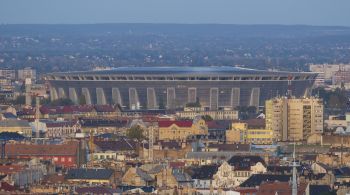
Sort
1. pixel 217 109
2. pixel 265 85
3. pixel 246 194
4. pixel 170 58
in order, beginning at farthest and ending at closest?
pixel 170 58 < pixel 265 85 < pixel 217 109 < pixel 246 194

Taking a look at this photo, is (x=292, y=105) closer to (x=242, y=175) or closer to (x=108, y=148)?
(x=108, y=148)

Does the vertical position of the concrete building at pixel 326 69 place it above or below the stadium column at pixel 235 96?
above

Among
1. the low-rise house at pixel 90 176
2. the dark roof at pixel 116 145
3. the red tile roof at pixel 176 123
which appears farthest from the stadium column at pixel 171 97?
the low-rise house at pixel 90 176

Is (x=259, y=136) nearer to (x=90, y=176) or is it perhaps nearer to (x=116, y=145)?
(x=116, y=145)

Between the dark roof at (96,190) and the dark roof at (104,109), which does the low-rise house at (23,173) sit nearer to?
the dark roof at (96,190)

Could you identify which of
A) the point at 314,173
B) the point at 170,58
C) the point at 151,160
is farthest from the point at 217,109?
the point at 170,58

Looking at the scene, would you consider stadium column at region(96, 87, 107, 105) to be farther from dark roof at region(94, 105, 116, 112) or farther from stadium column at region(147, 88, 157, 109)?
dark roof at region(94, 105, 116, 112)
